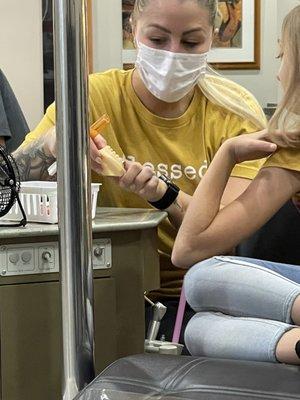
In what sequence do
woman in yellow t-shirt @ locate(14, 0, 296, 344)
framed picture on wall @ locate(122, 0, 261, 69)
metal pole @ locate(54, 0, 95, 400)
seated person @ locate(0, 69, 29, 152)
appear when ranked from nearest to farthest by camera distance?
metal pole @ locate(54, 0, 95, 400) → woman in yellow t-shirt @ locate(14, 0, 296, 344) → seated person @ locate(0, 69, 29, 152) → framed picture on wall @ locate(122, 0, 261, 69)

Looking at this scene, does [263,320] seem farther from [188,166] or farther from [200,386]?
[188,166]

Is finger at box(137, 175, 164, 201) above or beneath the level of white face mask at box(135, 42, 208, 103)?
beneath

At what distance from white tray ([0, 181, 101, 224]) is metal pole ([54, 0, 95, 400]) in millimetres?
317

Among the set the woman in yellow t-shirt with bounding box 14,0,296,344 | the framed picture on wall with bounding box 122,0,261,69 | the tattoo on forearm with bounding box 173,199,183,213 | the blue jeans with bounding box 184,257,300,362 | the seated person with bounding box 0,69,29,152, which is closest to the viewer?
the blue jeans with bounding box 184,257,300,362

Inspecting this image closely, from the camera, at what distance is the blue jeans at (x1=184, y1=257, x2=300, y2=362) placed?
41.2 inches

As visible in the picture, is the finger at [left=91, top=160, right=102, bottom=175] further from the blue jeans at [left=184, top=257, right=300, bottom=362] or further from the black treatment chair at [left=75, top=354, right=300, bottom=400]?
the black treatment chair at [left=75, top=354, right=300, bottom=400]

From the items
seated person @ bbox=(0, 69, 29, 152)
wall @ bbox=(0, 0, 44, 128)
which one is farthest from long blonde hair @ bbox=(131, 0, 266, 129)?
wall @ bbox=(0, 0, 44, 128)

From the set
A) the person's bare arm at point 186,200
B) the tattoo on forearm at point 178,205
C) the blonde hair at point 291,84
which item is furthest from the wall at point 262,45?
the blonde hair at point 291,84

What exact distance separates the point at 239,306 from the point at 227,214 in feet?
0.68

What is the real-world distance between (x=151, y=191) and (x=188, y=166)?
0.76 feet

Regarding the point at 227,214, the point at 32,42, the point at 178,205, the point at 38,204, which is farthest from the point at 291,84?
the point at 32,42

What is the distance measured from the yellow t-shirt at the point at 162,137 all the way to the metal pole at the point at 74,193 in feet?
2.10

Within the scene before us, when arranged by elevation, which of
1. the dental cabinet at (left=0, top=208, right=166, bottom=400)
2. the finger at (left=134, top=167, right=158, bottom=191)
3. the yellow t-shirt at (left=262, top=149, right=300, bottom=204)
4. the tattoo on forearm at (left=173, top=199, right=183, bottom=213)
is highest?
the yellow t-shirt at (left=262, top=149, right=300, bottom=204)

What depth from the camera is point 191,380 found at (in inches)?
33.6
